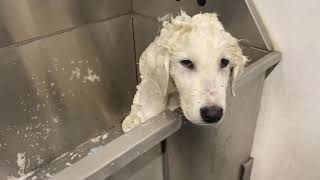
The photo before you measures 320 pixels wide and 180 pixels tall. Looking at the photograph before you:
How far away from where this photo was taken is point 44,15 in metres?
1.09

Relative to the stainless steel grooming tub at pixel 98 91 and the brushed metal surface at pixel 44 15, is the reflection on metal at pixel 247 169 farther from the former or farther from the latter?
the brushed metal surface at pixel 44 15

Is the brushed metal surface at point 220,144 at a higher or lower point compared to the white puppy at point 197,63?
lower

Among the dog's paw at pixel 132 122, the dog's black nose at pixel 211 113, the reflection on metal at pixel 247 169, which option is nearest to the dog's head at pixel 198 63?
the dog's black nose at pixel 211 113

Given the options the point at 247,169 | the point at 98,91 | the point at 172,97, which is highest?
the point at 172,97

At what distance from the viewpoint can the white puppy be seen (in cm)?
67

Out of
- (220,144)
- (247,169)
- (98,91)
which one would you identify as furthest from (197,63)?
(98,91)

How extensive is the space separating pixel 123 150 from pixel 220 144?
0.34m

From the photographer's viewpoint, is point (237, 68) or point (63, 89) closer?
point (237, 68)

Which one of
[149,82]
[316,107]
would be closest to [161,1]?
[149,82]

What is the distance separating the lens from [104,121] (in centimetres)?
133

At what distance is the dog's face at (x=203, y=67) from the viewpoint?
2.19 ft

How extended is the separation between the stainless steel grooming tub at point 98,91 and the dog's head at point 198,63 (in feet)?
0.19

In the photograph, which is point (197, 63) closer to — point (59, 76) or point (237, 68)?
point (237, 68)

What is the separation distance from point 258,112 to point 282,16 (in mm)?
272
